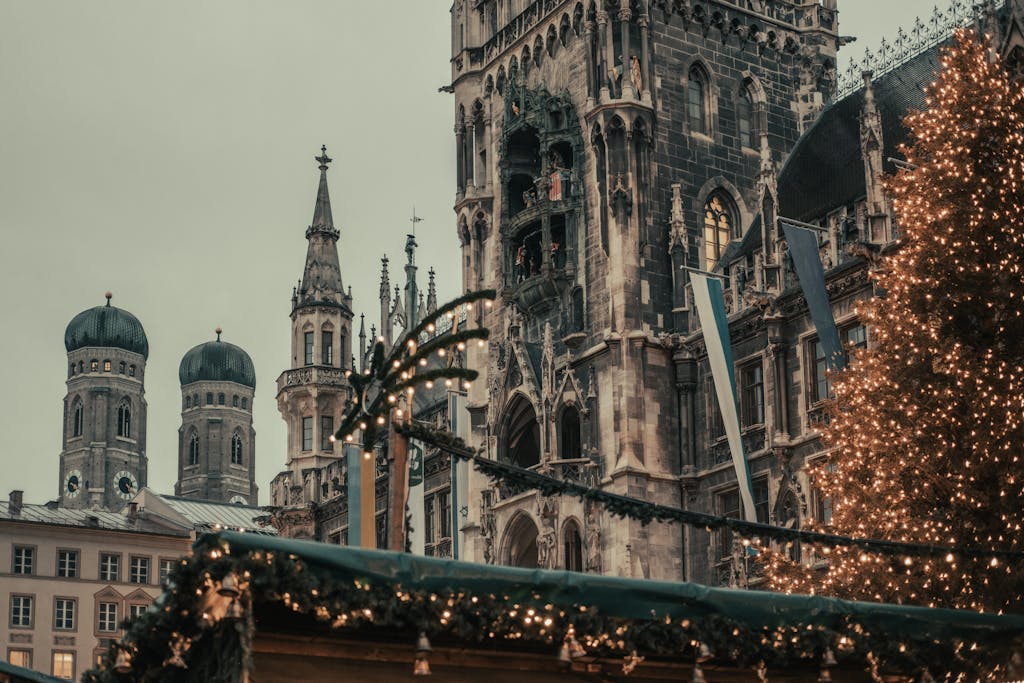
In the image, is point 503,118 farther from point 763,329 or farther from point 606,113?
point 763,329

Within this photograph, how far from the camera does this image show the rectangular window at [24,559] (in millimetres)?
73625

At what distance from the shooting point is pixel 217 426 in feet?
526

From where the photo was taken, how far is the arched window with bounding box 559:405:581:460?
43.8 m

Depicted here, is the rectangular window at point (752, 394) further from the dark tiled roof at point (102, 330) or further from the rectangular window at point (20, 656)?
the dark tiled roof at point (102, 330)

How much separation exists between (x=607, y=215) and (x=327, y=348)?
23.2 m

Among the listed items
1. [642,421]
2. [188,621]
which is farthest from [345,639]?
[642,421]

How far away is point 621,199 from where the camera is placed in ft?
142

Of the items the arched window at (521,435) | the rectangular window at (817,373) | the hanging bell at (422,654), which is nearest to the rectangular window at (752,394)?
the rectangular window at (817,373)

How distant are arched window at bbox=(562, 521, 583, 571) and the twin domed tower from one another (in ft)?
366

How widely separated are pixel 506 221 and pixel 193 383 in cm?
12093

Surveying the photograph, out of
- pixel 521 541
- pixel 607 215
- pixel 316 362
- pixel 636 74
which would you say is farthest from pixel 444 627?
pixel 316 362

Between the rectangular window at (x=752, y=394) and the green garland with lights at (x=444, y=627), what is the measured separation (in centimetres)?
2433

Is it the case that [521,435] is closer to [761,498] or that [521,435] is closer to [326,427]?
[761,498]

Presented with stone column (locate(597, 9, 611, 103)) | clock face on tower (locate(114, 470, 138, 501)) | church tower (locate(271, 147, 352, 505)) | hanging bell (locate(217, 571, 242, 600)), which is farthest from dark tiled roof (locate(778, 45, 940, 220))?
clock face on tower (locate(114, 470, 138, 501))
